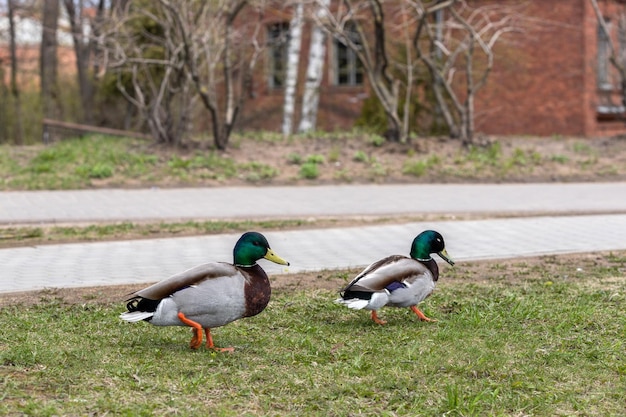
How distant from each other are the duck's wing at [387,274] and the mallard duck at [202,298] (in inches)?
29.5

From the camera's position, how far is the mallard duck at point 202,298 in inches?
235

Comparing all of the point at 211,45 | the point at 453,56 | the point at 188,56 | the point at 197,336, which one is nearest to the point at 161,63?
the point at 188,56

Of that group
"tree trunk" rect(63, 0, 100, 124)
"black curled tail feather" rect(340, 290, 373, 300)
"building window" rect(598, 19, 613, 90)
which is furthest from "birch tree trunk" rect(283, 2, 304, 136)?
"black curled tail feather" rect(340, 290, 373, 300)

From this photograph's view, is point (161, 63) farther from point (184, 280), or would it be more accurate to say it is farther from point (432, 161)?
Answer: point (184, 280)

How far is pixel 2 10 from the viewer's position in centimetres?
3203

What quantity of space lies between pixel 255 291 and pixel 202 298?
31cm

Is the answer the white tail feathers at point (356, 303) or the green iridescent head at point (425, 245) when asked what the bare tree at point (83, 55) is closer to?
the green iridescent head at point (425, 245)

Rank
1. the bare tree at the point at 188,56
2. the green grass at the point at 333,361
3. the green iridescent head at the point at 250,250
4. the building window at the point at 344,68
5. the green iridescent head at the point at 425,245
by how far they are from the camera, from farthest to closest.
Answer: the building window at the point at 344,68, the bare tree at the point at 188,56, the green iridescent head at the point at 425,245, the green iridescent head at the point at 250,250, the green grass at the point at 333,361

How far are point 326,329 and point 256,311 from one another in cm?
92

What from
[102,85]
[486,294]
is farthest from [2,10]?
[486,294]

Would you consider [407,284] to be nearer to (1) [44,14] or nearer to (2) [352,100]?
(1) [44,14]

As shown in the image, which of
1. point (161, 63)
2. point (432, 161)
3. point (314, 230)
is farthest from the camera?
point (432, 161)

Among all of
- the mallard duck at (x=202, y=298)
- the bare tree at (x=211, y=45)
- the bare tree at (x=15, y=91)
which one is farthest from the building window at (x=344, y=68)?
the mallard duck at (x=202, y=298)

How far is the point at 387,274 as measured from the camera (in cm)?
670
